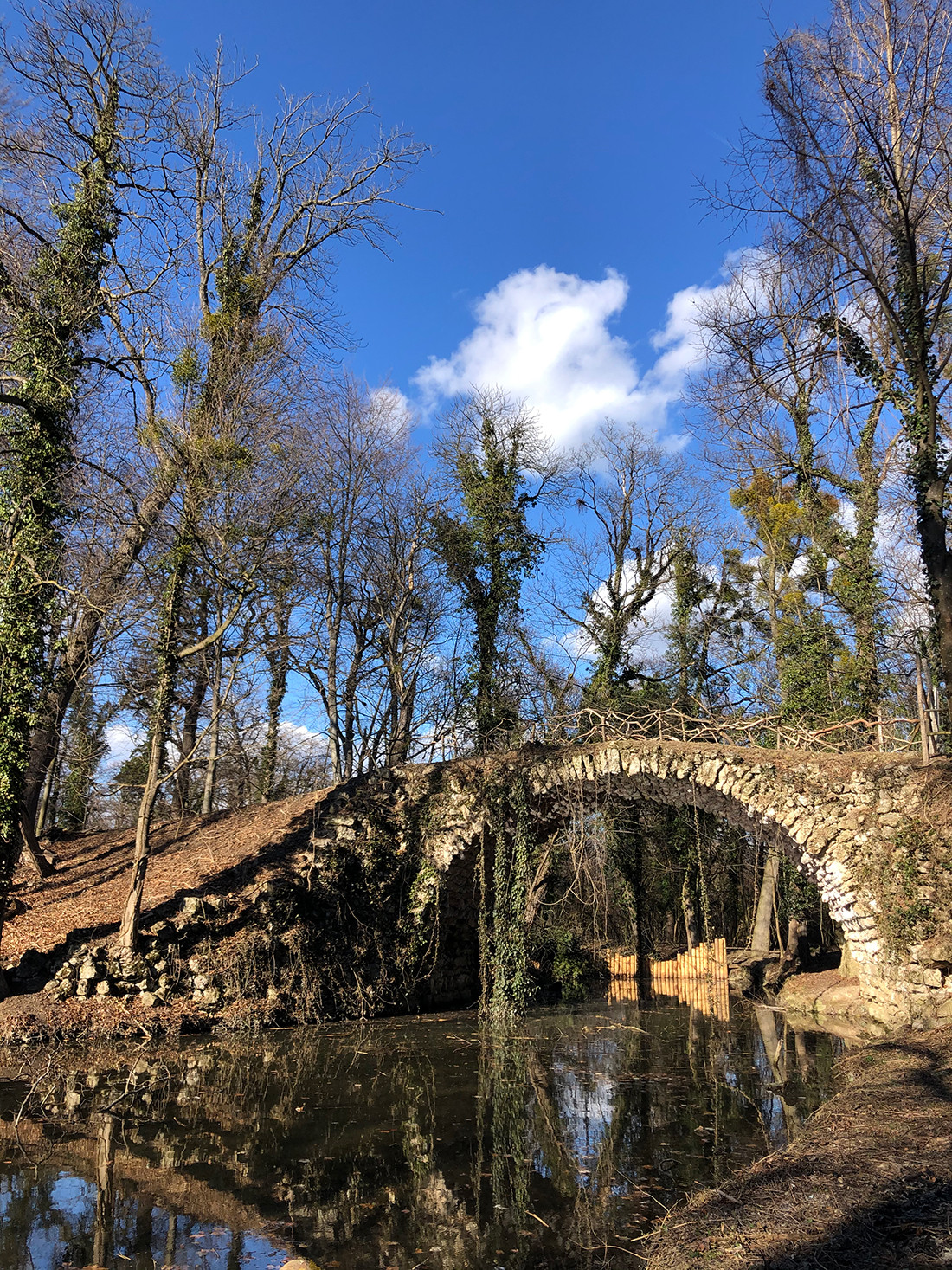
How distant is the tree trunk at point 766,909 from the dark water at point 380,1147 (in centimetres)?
632

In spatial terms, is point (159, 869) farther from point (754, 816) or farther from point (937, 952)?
point (937, 952)

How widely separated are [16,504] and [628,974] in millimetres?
15774

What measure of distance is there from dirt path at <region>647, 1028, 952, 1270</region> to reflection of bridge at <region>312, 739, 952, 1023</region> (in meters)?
4.18

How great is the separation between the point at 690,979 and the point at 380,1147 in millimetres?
12407

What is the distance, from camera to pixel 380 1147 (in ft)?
20.4

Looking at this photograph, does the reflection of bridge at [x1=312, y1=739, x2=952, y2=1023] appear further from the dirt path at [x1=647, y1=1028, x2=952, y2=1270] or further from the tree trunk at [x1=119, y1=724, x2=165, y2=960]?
the dirt path at [x1=647, y1=1028, x2=952, y2=1270]

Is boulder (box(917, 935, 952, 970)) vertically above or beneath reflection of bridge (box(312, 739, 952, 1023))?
beneath

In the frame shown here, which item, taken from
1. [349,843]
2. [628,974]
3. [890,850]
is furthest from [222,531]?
[628,974]

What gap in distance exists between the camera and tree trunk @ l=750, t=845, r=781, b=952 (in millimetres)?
16656

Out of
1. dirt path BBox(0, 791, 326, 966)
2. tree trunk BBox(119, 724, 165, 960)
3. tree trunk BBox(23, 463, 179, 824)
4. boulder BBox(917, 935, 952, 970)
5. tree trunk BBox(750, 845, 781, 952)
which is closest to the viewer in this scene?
boulder BBox(917, 935, 952, 970)

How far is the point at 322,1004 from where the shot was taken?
39.8 ft

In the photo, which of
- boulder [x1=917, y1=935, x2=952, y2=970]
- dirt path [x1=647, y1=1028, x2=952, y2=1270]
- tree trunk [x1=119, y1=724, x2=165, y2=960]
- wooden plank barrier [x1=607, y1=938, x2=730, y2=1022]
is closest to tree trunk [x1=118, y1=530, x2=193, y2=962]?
tree trunk [x1=119, y1=724, x2=165, y2=960]

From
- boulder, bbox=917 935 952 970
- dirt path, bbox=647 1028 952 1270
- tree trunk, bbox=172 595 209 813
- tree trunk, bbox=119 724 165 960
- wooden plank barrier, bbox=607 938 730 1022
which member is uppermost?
tree trunk, bbox=172 595 209 813

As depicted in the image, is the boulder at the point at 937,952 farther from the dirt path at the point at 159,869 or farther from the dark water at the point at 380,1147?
the dirt path at the point at 159,869
